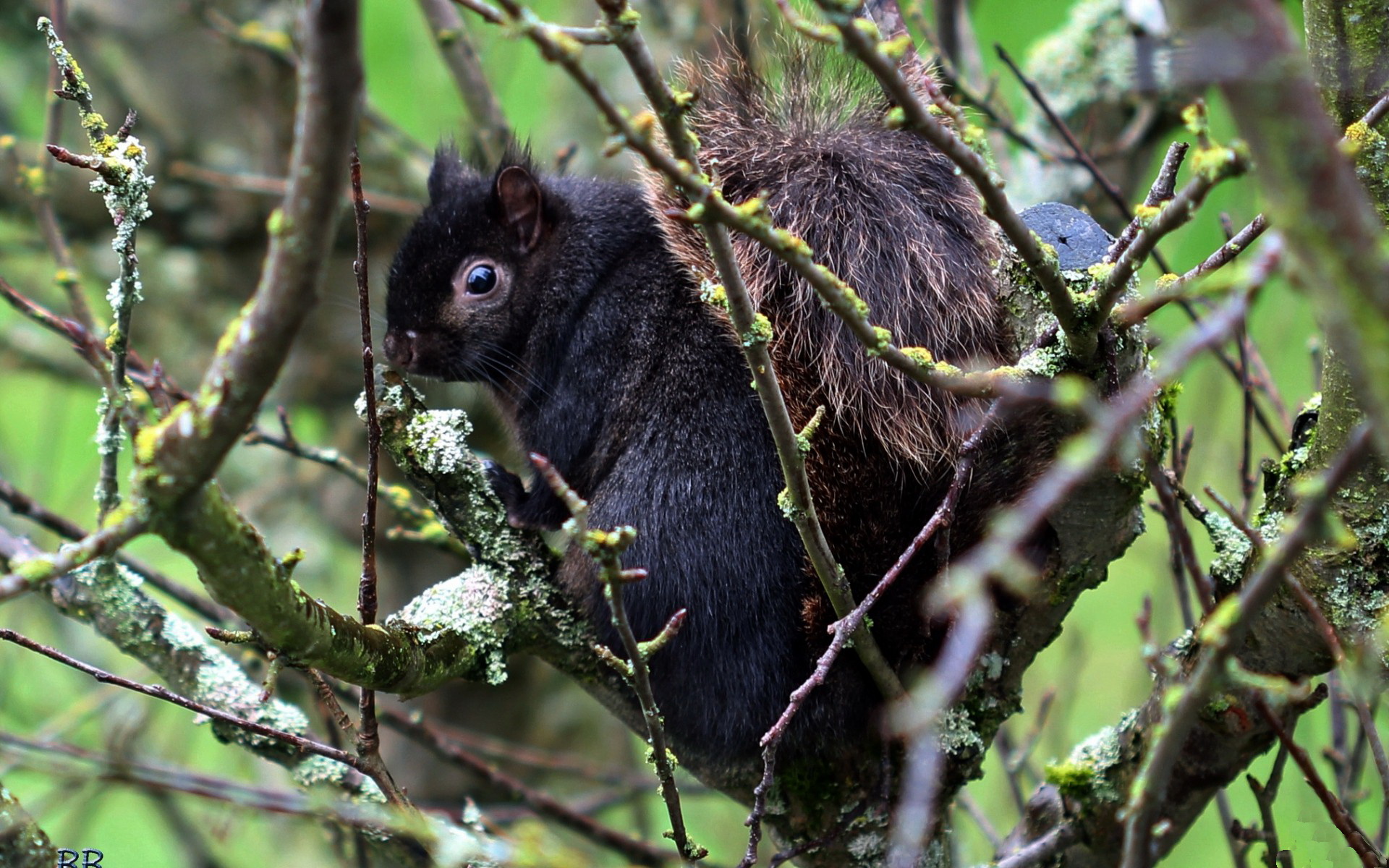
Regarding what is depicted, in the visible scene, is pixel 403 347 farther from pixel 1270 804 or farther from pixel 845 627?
pixel 1270 804

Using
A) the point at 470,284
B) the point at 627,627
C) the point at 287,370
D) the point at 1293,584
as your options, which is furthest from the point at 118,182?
the point at 287,370

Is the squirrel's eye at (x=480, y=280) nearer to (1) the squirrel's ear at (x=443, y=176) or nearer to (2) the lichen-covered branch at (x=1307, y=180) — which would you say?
(1) the squirrel's ear at (x=443, y=176)

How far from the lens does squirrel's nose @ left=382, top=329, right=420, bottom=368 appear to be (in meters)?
2.48

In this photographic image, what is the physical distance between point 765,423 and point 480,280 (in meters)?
0.88

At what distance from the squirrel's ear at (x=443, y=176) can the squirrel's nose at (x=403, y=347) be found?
0.34 m

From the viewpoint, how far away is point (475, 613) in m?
1.77

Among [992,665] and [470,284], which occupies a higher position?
[470,284]

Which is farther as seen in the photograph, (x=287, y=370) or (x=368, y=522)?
(x=287, y=370)

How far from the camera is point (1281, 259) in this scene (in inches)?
28.2

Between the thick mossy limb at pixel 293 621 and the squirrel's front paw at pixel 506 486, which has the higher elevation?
the squirrel's front paw at pixel 506 486

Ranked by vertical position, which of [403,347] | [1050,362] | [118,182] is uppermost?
[403,347]

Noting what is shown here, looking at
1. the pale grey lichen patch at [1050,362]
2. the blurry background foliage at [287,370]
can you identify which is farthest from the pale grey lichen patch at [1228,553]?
the blurry background foliage at [287,370]

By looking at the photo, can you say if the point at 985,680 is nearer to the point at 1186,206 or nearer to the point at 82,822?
the point at 1186,206

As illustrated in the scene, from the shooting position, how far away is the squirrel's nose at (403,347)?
8.15ft
